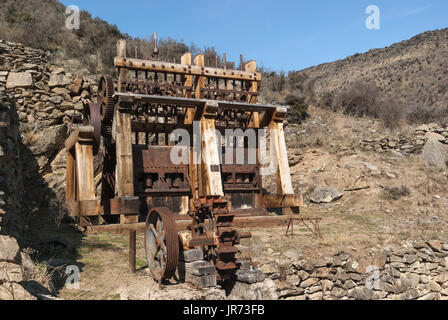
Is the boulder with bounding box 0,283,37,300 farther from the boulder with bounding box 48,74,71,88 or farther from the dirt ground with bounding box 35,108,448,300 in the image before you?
the boulder with bounding box 48,74,71,88

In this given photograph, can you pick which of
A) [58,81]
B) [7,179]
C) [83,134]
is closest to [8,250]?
[7,179]

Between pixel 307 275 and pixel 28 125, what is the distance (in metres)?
8.20

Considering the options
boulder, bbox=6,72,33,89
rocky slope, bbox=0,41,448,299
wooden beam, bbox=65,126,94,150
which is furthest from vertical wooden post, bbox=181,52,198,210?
boulder, bbox=6,72,33,89

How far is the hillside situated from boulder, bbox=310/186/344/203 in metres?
17.5

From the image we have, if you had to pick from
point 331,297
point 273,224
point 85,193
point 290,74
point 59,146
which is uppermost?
point 290,74

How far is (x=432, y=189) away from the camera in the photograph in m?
11.0

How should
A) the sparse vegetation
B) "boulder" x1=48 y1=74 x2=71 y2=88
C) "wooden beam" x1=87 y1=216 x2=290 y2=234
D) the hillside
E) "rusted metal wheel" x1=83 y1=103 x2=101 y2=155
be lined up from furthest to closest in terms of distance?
the hillside
"boulder" x1=48 y1=74 x2=71 y2=88
the sparse vegetation
"rusted metal wheel" x1=83 y1=103 x2=101 y2=155
"wooden beam" x1=87 y1=216 x2=290 y2=234

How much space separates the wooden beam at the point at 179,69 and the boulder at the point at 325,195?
381 cm

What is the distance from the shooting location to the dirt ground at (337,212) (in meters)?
5.38

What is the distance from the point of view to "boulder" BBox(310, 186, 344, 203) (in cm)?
1123

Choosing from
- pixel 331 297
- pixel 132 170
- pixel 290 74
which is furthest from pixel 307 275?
pixel 290 74

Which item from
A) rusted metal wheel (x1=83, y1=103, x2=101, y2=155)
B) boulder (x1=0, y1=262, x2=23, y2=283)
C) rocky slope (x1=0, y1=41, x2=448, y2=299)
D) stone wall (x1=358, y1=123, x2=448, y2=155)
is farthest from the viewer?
stone wall (x1=358, y1=123, x2=448, y2=155)

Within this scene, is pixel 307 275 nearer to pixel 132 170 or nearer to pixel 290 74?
pixel 132 170

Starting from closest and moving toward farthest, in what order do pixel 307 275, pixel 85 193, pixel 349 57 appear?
pixel 307 275
pixel 85 193
pixel 349 57
